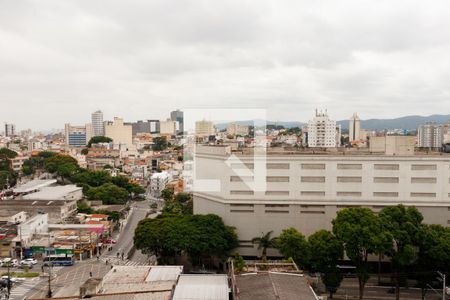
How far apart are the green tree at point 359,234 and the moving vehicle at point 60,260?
13499 mm

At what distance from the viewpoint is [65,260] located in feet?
→ 67.9

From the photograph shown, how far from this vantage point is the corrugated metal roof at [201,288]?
11.4 meters

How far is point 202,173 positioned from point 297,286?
1096 cm

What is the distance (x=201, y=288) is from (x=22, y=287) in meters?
9.64

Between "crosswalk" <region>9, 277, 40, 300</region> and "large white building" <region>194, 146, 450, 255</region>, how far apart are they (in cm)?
924

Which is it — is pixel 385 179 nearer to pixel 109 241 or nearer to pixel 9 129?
pixel 109 241

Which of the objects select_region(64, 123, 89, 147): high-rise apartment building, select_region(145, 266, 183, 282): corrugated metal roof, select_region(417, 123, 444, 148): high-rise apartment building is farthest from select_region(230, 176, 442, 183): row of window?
select_region(64, 123, 89, 147): high-rise apartment building

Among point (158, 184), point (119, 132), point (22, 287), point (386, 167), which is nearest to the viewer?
point (22, 287)

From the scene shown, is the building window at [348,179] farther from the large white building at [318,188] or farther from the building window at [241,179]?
the building window at [241,179]

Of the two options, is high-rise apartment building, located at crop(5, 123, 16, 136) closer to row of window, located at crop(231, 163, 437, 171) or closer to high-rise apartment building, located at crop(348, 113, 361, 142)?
high-rise apartment building, located at crop(348, 113, 361, 142)

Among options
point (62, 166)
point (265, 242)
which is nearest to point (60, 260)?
point (265, 242)

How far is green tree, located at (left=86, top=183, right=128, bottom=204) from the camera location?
35.0 metres

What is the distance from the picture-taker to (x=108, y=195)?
35.2 m

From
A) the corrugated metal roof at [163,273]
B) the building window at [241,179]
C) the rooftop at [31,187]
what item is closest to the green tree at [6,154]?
the rooftop at [31,187]
